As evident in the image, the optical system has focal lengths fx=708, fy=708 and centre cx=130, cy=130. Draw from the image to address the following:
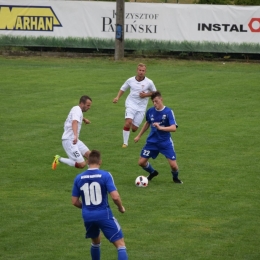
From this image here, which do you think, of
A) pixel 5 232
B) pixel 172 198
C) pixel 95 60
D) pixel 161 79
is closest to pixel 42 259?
pixel 5 232

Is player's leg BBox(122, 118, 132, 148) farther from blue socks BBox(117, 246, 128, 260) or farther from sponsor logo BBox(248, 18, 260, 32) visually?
sponsor logo BBox(248, 18, 260, 32)

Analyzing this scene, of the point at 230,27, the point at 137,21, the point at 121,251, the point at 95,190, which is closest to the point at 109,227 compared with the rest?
the point at 121,251

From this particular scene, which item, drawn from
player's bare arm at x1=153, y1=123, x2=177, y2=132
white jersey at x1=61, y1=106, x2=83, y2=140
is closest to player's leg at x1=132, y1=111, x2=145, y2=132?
white jersey at x1=61, y1=106, x2=83, y2=140

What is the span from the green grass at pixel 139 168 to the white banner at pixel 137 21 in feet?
11.3

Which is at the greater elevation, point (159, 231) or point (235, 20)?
point (235, 20)

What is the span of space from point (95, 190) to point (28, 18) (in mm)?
29978

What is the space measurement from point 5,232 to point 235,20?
26982mm

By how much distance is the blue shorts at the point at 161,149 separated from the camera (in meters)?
16.1

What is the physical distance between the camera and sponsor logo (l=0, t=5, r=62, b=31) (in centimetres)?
3859

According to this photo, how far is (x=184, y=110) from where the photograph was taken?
2672cm

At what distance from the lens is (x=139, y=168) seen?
18.2m

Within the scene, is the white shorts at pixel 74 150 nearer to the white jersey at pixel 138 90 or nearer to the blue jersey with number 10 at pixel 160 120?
the blue jersey with number 10 at pixel 160 120

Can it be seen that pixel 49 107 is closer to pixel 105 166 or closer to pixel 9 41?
pixel 105 166

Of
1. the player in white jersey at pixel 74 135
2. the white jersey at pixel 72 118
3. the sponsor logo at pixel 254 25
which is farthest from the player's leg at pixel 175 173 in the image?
the sponsor logo at pixel 254 25
